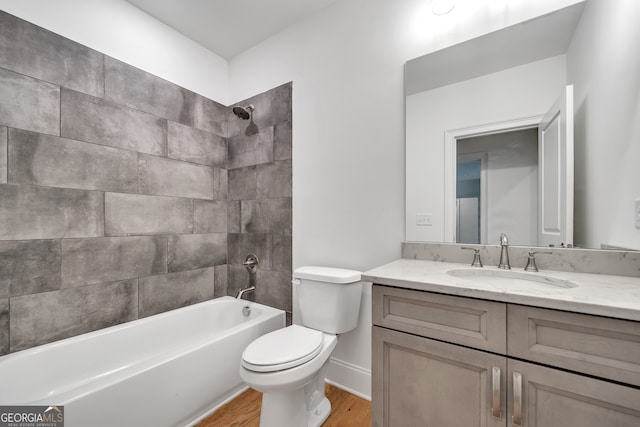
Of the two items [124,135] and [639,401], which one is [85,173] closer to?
[124,135]

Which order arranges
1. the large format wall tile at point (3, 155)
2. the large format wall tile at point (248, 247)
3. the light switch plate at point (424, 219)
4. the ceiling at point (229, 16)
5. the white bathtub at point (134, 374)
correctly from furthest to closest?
A: the large format wall tile at point (248, 247), the ceiling at point (229, 16), the light switch plate at point (424, 219), the large format wall tile at point (3, 155), the white bathtub at point (134, 374)

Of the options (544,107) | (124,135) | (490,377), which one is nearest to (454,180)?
(544,107)

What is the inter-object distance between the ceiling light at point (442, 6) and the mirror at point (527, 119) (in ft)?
0.67

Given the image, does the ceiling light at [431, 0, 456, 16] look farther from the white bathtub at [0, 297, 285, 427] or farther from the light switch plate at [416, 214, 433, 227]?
the white bathtub at [0, 297, 285, 427]

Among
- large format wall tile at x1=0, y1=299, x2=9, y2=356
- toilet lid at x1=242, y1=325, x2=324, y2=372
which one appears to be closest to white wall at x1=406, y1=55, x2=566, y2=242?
toilet lid at x1=242, y1=325, x2=324, y2=372

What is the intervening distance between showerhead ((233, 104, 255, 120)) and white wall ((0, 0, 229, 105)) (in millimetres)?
377

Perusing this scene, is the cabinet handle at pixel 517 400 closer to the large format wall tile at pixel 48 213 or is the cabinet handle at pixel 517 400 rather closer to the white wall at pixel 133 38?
the large format wall tile at pixel 48 213

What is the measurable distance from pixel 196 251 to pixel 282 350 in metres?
1.35

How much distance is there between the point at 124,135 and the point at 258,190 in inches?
39.8

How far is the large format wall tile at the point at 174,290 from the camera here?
6.43 ft

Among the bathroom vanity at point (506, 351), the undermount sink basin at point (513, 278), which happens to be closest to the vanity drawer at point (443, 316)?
the bathroom vanity at point (506, 351)

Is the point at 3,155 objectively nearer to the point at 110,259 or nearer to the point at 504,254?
the point at 110,259

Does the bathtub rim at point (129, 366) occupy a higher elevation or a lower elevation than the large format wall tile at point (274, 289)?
lower

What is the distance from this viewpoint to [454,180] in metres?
1.50
